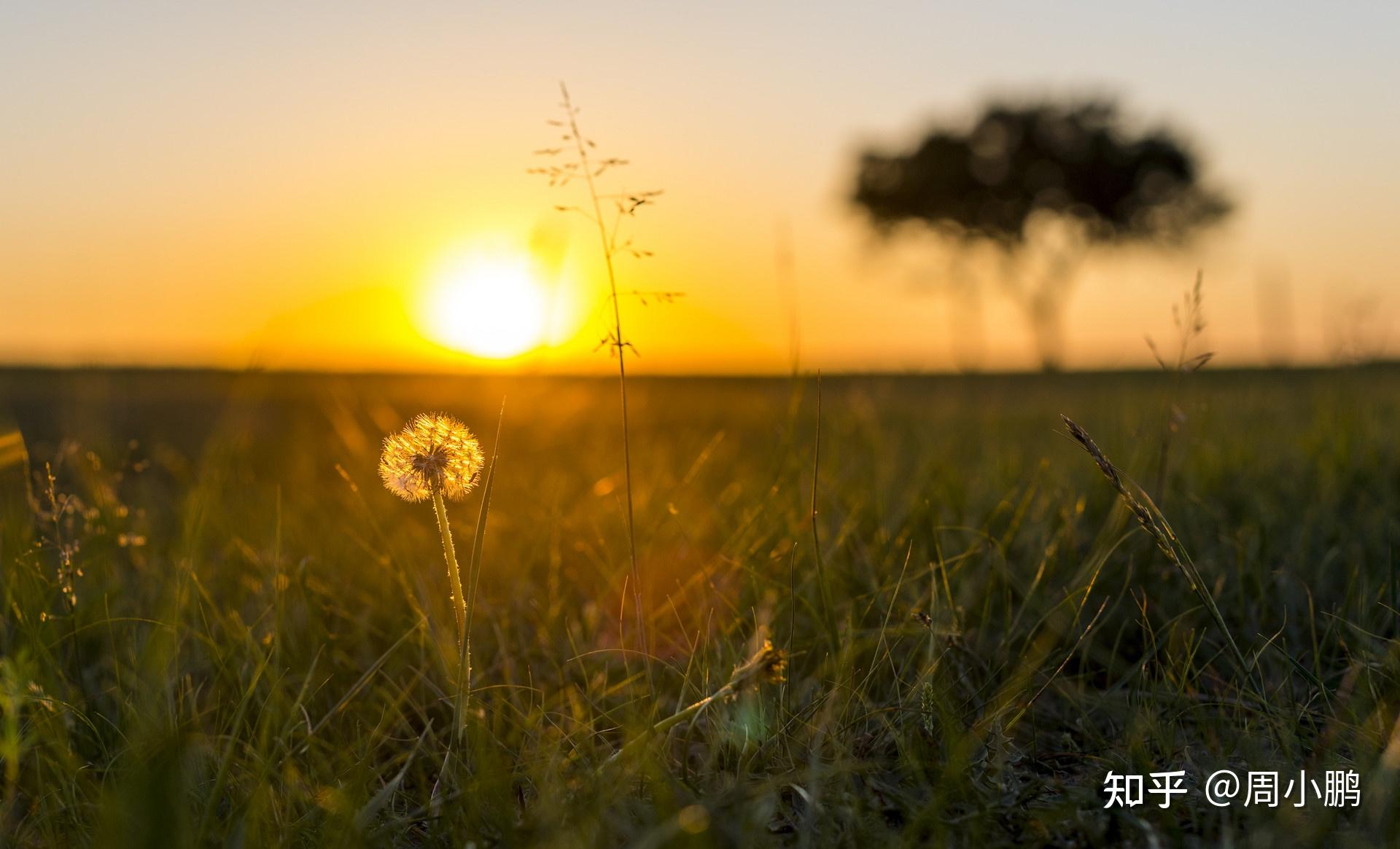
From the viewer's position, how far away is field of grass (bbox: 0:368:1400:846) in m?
1.44

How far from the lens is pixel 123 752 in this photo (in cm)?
165

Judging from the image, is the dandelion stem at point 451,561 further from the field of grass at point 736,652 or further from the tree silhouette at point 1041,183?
the tree silhouette at point 1041,183

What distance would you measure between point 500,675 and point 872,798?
3.47ft

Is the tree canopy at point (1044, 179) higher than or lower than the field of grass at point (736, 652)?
higher

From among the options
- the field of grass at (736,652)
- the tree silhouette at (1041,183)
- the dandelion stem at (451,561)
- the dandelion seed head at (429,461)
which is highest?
the tree silhouette at (1041,183)

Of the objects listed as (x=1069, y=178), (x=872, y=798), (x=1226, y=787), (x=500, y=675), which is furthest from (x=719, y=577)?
(x=1069, y=178)

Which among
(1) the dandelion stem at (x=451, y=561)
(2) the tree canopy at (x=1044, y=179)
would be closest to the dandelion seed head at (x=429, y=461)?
(1) the dandelion stem at (x=451, y=561)

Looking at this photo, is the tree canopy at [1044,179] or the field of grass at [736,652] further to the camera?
the tree canopy at [1044,179]

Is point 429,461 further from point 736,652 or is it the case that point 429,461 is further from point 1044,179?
point 1044,179

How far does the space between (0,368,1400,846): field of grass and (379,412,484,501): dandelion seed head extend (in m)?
0.12

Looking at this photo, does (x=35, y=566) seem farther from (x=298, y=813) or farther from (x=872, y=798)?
(x=872, y=798)

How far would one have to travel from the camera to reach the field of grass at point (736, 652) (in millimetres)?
1438

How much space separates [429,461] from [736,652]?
29.1 inches

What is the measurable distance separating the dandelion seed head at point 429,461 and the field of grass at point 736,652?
119 millimetres
